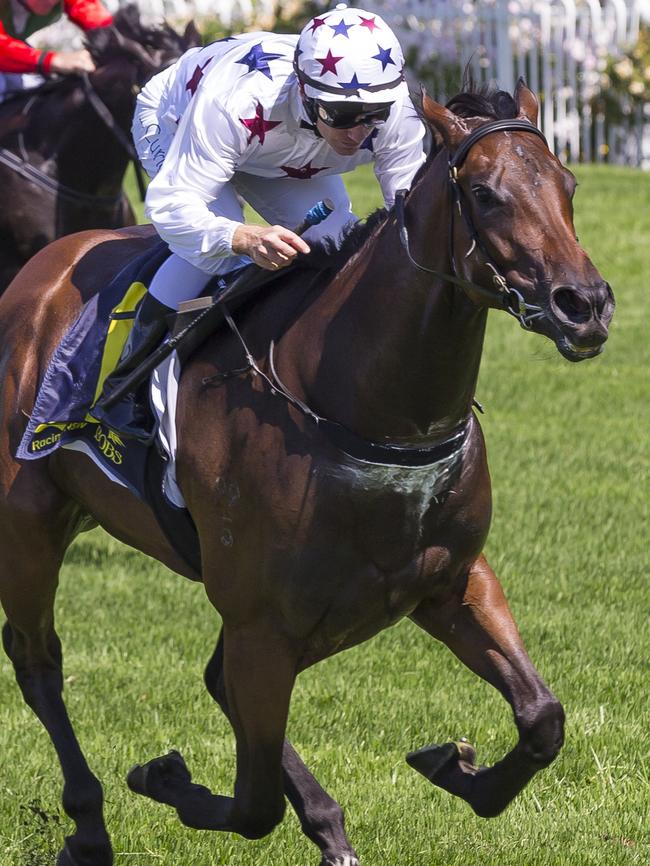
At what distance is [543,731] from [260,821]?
0.74m

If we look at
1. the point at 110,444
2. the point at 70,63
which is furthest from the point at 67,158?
the point at 110,444

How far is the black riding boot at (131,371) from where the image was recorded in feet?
14.0

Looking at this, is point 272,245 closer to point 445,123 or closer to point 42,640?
point 445,123

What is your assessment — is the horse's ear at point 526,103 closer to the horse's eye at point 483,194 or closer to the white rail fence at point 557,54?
the horse's eye at point 483,194

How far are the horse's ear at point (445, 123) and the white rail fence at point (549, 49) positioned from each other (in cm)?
1370

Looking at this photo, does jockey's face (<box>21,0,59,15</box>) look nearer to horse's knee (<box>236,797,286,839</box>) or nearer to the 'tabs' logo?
the 'tabs' logo

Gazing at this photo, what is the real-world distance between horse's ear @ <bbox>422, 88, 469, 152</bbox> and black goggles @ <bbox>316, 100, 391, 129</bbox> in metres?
0.29

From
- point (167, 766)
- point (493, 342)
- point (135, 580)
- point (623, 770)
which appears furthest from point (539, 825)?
point (493, 342)

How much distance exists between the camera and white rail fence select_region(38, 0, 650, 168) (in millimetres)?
17297

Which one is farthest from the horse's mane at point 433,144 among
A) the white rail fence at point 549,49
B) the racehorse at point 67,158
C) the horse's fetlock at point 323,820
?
the white rail fence at point 549,49

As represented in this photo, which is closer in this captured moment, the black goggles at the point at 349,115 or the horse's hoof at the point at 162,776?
the black goggles at the point at 349,115

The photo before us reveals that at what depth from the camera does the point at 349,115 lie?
3.80m

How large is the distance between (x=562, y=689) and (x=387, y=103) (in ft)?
8.86

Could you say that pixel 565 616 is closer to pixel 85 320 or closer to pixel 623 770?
pixel 623 770
